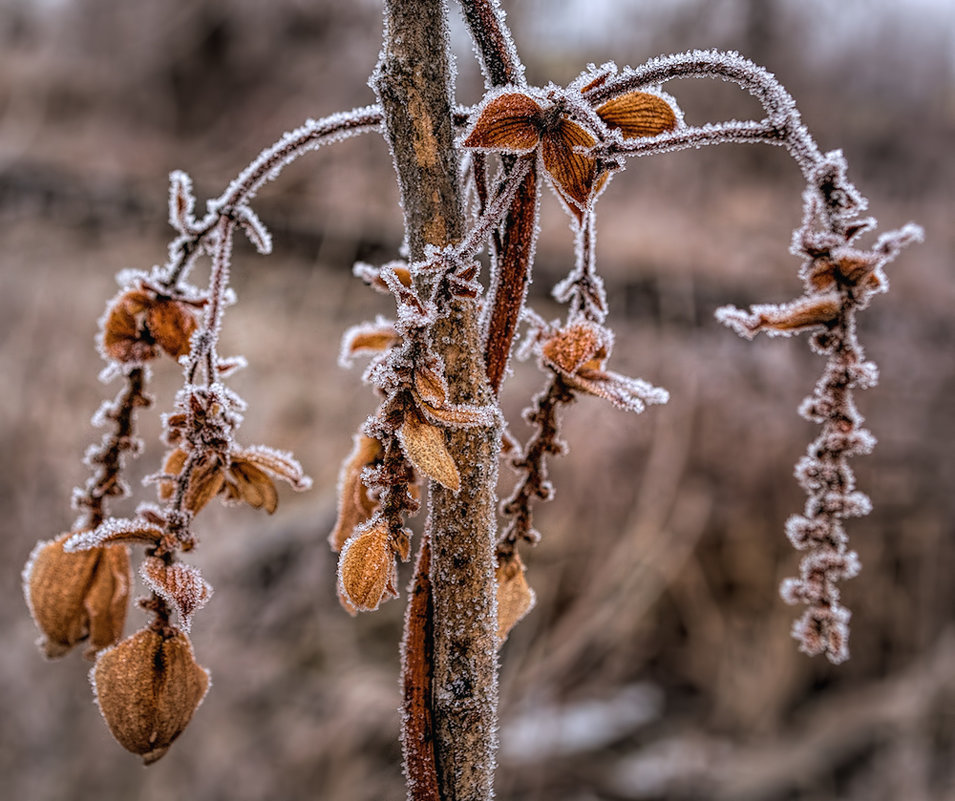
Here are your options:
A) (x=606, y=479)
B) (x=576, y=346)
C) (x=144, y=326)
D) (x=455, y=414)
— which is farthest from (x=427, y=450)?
(x=606, y=479)

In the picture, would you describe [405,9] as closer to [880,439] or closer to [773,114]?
[773,114]

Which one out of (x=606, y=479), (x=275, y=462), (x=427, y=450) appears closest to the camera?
(x=427, y=450)

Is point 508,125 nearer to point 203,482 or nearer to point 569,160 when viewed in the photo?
point 569,160

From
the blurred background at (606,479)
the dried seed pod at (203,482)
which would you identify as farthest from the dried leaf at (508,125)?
the blurred background at (606,479)

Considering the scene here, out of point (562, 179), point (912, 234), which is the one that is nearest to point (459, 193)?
point (562, 179)

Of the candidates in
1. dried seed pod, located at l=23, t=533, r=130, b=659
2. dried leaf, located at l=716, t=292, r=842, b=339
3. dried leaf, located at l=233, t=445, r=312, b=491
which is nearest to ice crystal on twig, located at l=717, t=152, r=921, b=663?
dried leaf, located at l=716, t=292, r=842, b=339

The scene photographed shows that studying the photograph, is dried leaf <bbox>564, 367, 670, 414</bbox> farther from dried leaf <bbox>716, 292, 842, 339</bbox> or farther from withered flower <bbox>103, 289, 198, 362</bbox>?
withered flower <bbox>103, 289, 198, 362</bbox>
